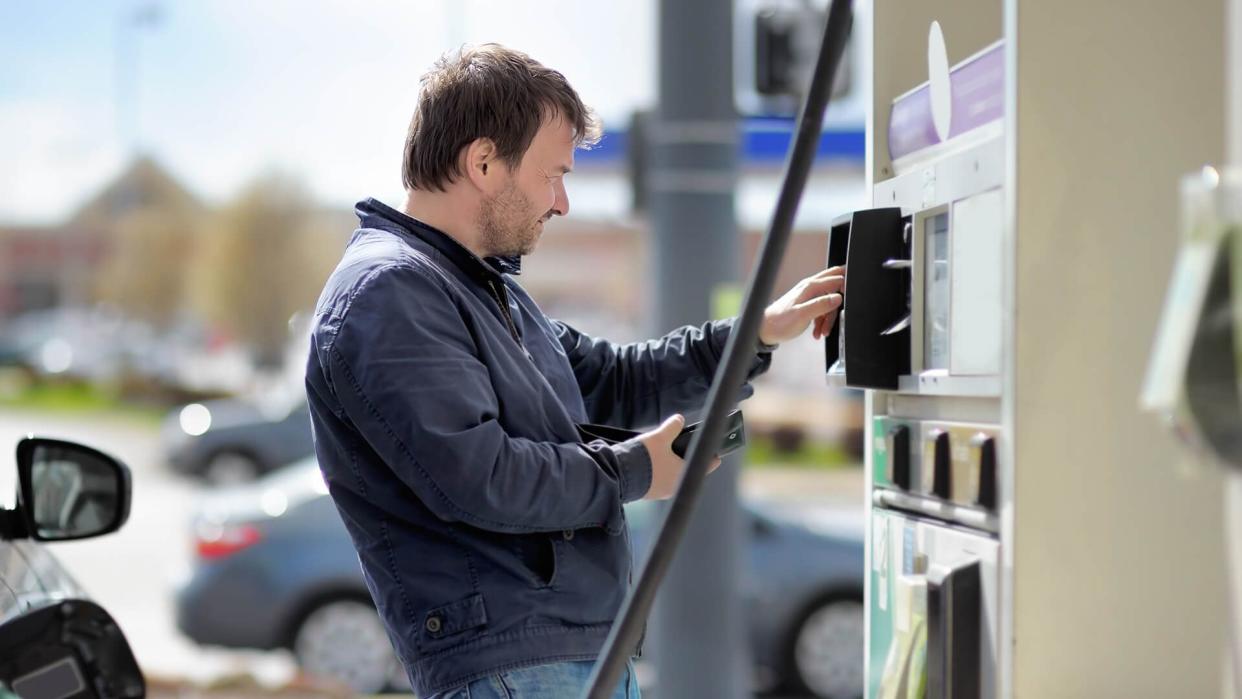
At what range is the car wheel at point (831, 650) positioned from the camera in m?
7.07

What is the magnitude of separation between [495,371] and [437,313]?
5.1 inches

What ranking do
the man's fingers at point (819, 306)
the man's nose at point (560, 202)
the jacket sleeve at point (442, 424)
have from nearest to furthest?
the jacket sleeve at point (442, 424)
the man's nose at point (560, 202)
the man's fingers at point (819, 306)

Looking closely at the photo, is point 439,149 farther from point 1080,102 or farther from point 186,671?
point 186,671

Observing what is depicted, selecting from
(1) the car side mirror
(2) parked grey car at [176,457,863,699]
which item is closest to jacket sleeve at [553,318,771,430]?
(1) the car side mirror

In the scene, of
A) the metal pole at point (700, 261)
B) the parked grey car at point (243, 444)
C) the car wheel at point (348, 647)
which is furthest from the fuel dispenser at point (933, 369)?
the parked grey car at point (243, 444)

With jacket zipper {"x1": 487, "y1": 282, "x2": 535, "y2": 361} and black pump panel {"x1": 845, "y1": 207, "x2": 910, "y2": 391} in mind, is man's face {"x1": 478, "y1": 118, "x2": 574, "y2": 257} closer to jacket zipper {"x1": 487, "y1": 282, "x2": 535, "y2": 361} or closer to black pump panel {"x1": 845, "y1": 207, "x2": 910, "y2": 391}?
jacket zipper {"x1": 487, "y1": 282, "x2": 535, "y2": 361}

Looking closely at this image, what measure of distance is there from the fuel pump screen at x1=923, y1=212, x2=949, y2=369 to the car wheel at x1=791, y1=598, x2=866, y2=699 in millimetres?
5046

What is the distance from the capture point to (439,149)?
7.18ft

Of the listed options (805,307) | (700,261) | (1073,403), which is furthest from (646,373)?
(700,261)

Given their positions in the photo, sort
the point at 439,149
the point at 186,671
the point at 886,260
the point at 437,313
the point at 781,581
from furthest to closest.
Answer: the point at 186,671 < the point at 781,581 < the point at 886,260 < the point at 439,149 < the point at 437,313

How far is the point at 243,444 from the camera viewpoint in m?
14.2

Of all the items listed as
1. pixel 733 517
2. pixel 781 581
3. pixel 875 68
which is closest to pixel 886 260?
pixel 875 68

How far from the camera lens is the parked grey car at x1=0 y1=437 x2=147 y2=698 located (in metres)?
1.85

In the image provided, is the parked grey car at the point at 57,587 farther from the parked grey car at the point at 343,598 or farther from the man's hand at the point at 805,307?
the parked grey car at the point at 343,598
